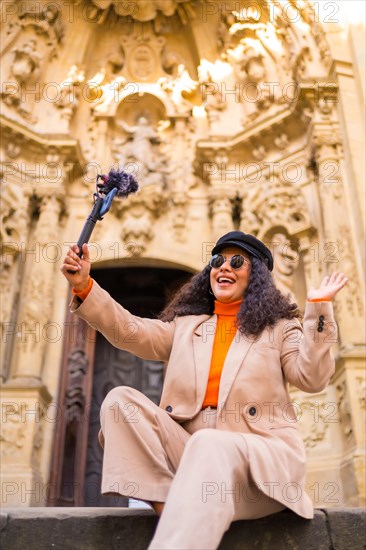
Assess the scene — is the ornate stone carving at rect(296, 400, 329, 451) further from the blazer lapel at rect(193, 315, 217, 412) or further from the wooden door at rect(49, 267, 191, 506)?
the blazer lapel at rect(193, 315, 217, 412)

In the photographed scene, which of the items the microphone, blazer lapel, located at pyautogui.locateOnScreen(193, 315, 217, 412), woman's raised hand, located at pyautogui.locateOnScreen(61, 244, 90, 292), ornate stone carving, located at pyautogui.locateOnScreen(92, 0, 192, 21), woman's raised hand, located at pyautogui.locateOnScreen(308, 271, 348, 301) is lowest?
blazer lapel, located at pyautogui.locateOnScreen(193, 315, 217, 412)

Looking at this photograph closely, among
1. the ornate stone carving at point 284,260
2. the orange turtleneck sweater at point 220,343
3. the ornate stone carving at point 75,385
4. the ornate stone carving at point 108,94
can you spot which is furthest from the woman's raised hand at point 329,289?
the ornate stone carving at point 108,94

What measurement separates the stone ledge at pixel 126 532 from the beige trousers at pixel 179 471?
0.38 feet

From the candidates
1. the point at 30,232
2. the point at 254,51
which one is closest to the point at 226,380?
the point at 30,232

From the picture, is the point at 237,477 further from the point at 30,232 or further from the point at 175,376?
the point at 30,232

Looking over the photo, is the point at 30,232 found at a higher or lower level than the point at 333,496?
higher

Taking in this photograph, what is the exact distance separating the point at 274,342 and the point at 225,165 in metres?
5.27

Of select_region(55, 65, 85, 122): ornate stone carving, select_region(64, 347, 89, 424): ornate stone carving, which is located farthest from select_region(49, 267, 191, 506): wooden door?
select_region(55, 65, 85, 122): ornate stone carving

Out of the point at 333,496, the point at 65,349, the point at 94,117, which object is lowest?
the point at 333,496

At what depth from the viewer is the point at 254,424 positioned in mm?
2107

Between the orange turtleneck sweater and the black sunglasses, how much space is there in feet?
0.50

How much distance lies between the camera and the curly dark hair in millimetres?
2348

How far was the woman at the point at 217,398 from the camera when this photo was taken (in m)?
1.77

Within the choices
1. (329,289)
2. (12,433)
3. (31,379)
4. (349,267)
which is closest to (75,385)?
(31,379)
